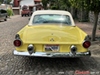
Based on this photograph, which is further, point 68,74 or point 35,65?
point 35,65

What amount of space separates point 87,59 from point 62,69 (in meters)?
1.62

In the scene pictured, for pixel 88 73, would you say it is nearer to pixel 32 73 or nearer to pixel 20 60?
pixel 32 73

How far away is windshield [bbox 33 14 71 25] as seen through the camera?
8.67 metres

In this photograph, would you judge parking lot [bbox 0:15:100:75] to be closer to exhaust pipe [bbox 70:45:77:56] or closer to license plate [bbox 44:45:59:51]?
exhaust pipe [bbox 70:45:77:56]

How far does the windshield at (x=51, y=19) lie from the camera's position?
28.5 feet

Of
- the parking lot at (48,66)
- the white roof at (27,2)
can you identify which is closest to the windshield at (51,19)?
the parking lot at (48,66)

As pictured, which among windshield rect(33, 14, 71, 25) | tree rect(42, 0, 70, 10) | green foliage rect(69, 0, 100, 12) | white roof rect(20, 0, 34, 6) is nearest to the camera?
windshield rect(33, 14, 71, 25)

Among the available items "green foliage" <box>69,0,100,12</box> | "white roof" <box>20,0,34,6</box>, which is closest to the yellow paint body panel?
"green foliage" <box>69,0,100,12</box>

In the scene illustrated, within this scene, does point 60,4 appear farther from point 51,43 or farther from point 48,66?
point 51,43

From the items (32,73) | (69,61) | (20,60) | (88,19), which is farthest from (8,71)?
(88,19)

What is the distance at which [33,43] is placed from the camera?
711 centimetres

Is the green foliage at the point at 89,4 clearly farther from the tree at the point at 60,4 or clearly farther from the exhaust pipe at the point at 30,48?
the tree at the point at 60,4

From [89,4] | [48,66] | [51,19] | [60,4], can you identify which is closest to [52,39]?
[48,66]

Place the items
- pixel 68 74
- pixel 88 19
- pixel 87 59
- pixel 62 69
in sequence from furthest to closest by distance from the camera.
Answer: pixel 88 19 → pixel 87 59 → pixel 62 69 → pixel 68 74
